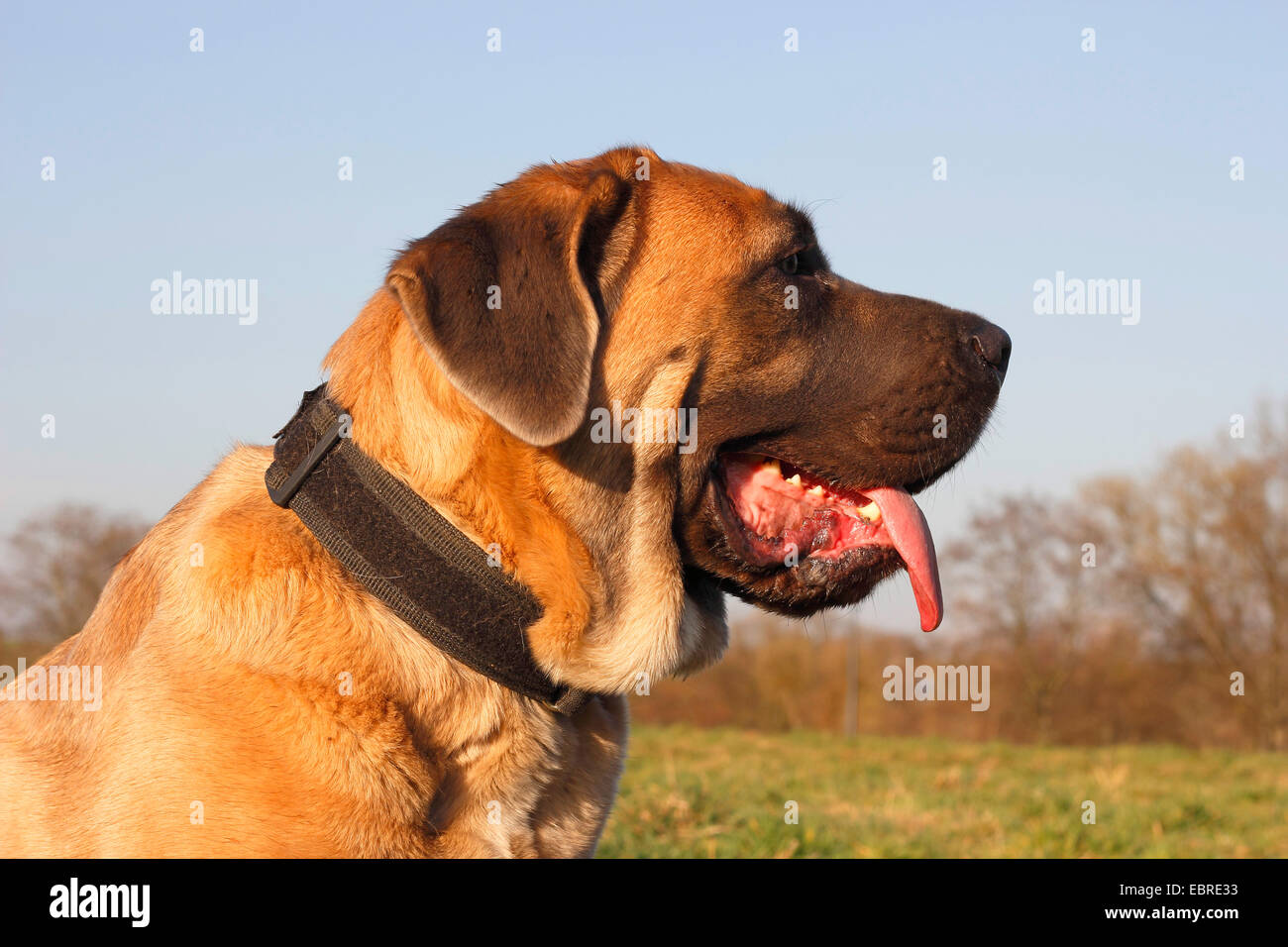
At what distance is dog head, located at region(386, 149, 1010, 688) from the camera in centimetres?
290

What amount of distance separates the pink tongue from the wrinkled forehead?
0.82 meters

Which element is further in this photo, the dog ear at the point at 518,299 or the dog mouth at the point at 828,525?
the dog mouth at the point at 828,525

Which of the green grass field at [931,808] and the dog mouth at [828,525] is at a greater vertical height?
the dog mouth at [828,525]

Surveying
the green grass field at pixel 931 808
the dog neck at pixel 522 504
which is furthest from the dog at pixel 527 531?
the green grass field at pixel 931 808

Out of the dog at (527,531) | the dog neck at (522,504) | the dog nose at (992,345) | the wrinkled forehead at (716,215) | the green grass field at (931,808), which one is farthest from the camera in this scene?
the green grass field at (931,808)

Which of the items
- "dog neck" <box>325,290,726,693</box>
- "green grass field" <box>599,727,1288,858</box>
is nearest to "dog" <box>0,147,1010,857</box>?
"dog neck" <box>325,290,726,693</box>

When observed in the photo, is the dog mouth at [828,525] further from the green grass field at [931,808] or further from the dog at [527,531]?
the green grass field at [931,808]

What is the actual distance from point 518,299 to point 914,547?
4.65ft

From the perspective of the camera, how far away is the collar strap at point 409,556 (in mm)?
2785

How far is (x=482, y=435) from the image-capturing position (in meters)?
2.92

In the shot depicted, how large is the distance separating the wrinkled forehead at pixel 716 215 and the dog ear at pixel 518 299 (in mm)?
223

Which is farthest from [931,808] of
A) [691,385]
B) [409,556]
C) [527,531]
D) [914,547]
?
[409,556]

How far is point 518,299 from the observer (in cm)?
292

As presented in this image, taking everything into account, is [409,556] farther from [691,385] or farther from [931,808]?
[931,808]
